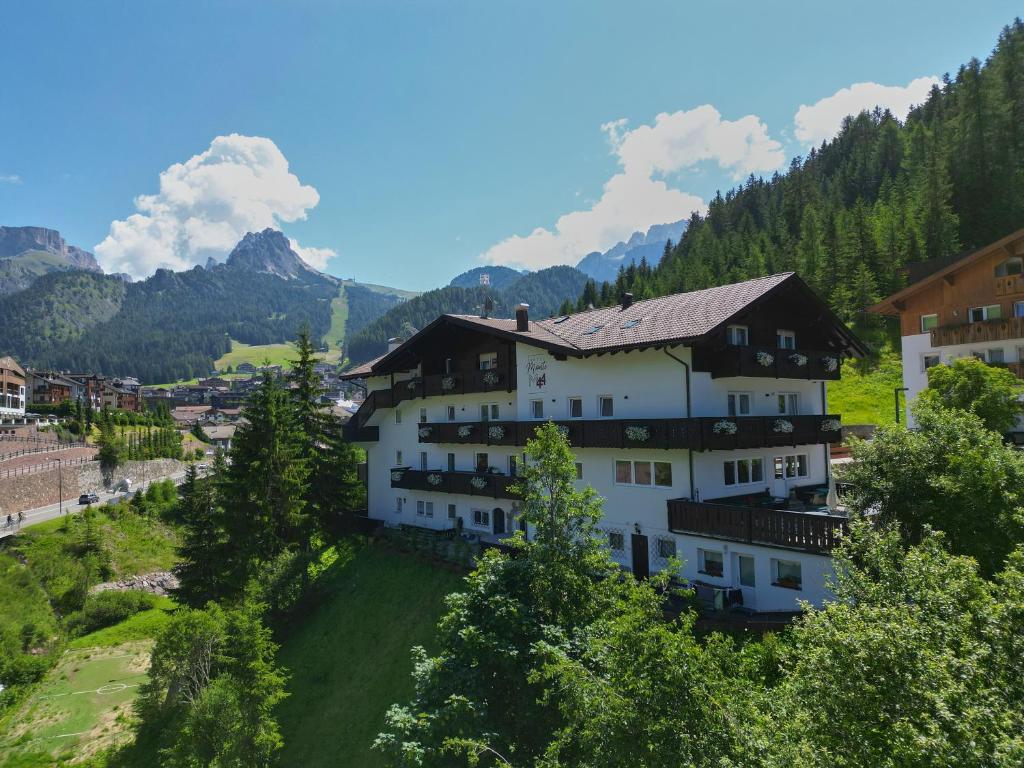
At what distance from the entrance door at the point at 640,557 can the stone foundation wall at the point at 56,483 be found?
60.8 m

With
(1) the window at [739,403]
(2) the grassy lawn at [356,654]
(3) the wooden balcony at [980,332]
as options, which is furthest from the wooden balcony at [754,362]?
(3) the wooden balcony at [980,332]

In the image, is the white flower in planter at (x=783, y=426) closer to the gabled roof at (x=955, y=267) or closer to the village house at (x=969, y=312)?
the village house at (x=969, y=312)

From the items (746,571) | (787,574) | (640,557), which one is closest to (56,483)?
(640,557)

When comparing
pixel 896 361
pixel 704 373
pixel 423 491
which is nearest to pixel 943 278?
pixel 896 361

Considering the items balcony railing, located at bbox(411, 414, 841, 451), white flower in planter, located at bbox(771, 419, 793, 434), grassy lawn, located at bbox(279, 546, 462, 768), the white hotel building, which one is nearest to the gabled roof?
the white hotel building

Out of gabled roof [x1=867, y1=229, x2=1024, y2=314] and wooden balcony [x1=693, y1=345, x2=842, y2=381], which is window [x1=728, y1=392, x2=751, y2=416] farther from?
gabled roof [x1=867, y1=229, x2=1024, y2=314]

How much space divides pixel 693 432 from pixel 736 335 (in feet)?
18.8

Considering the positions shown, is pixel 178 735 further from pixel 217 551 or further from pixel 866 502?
pixel 866 502

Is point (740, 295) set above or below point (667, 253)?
below

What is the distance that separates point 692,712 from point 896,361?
61.3m

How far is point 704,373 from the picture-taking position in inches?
904

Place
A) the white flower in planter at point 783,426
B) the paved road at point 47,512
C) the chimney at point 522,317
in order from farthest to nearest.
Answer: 1. the paved road at point 47,512
2. the chimney at point 522,317
3. the white flower in planter at point 783,426

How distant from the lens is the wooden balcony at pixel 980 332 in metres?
37.0

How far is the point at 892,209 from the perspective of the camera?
85.8 meters
